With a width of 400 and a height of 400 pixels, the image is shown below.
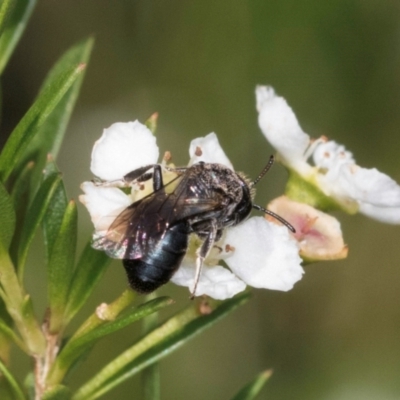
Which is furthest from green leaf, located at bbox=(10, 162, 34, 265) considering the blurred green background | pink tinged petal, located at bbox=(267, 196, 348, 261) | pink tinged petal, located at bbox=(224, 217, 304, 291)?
the blurred green background

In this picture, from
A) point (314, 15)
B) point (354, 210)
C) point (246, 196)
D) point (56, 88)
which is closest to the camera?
point (56, 88)

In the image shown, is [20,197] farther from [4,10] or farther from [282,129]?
[282,129]

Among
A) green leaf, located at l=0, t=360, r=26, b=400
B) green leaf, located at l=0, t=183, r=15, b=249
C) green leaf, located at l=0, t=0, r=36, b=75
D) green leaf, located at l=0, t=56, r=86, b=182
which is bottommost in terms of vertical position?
green leaf, located at l=0, t=360, r=26, b=400

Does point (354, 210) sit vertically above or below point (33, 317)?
above

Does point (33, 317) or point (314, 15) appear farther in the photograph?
point (314, 15)

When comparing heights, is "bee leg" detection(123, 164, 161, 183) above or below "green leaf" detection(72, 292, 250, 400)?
above

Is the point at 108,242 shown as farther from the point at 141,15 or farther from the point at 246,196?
the point at 141,15

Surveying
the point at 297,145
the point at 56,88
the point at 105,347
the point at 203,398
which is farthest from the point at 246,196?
the point at 203,398

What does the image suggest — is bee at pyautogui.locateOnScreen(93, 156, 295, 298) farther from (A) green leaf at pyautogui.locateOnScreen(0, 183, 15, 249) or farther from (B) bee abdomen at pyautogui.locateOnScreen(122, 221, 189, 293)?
(A) green leaf at pyautogui.locateOnScreen(0, 183, 15, 249)
